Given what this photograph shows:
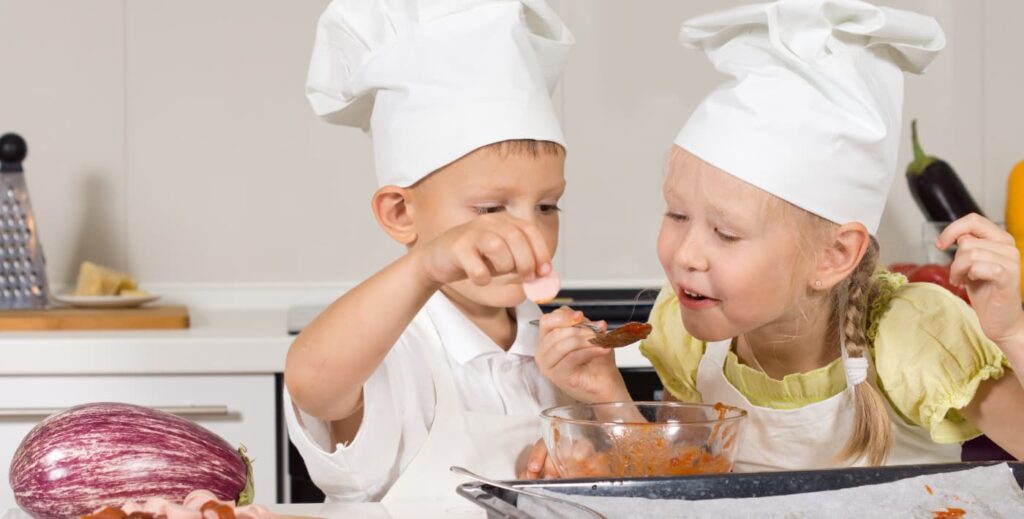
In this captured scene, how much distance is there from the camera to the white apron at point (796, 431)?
48.4 inches

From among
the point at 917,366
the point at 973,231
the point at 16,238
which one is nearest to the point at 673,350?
the point at 917,366

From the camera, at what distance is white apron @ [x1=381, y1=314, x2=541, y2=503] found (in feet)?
3.76

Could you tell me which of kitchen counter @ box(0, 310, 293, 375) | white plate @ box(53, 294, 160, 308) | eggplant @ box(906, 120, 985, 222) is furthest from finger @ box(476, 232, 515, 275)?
eggplant @ box(906, 120, 985, 222)

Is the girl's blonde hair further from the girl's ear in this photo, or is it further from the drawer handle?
the drawer handle

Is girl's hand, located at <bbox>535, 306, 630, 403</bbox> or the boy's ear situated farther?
the boy's ear


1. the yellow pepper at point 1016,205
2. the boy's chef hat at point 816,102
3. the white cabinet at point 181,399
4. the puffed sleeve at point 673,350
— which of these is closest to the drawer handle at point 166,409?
the white cabinet at point 181,399

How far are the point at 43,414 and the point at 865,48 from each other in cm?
120

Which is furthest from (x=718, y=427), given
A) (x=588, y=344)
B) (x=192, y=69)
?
(x=192, y=69)

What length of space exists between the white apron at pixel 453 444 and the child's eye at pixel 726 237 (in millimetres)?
269

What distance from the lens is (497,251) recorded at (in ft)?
2.85

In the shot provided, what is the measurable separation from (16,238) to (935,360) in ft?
4.68

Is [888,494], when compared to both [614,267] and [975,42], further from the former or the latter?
[975,42]

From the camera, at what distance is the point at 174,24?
212 cm

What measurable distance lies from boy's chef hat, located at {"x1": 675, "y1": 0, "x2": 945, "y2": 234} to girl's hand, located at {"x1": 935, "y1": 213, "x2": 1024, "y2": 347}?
4.2 inches
